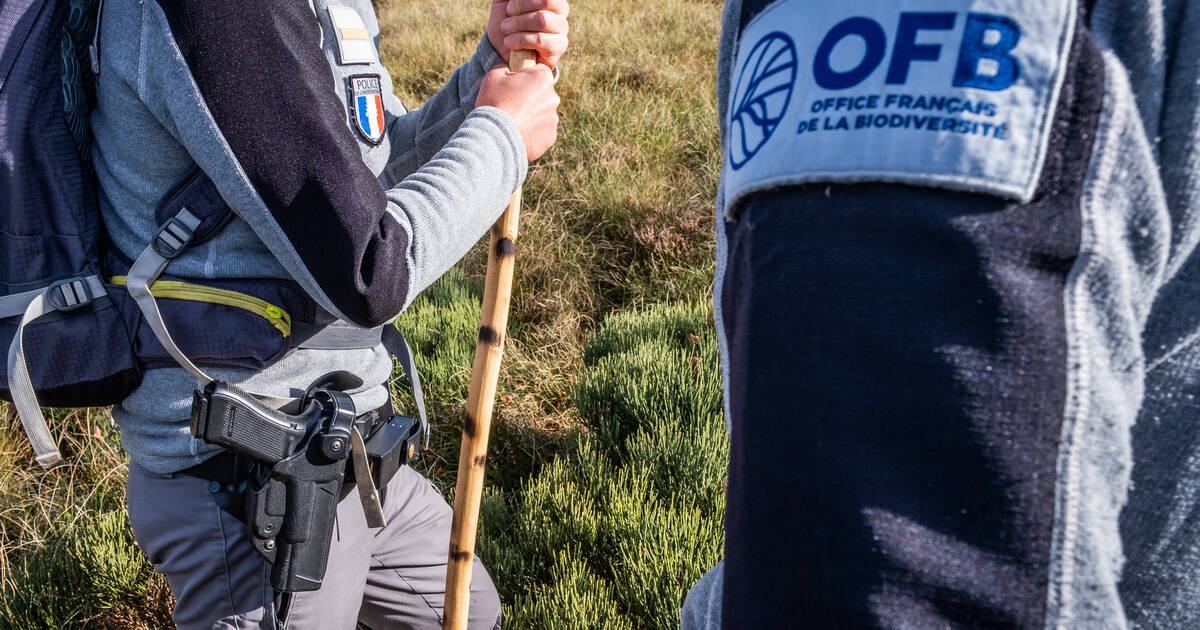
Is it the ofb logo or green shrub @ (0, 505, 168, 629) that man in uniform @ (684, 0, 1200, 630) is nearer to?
the ofb logo

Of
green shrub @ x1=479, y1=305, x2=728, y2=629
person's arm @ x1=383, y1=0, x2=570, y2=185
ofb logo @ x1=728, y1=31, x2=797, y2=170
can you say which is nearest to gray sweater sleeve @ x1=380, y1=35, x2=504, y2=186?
person's arm @ x1=383, y1=0, x2=570, y2=185

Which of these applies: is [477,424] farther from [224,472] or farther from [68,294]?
[68,294]

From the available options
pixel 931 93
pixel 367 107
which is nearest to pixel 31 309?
pixel 367 107

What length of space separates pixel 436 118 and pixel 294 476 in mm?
1037

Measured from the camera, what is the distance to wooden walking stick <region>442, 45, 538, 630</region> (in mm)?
1951

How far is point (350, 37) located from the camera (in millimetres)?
1475

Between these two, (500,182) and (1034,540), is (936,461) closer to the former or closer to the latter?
(1034,540)

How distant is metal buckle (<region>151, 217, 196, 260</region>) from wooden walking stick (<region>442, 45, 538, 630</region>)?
0.72 m

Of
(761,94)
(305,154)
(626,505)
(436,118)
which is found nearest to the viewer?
(761,94)

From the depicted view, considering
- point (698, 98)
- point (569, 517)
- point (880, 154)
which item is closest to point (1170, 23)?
point (880, 154)

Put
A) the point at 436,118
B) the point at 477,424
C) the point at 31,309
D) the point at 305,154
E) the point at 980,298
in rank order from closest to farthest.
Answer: the point at 980,298, the point at 305,154, the point at 31,309, the point at 477,424, the point at 436,118

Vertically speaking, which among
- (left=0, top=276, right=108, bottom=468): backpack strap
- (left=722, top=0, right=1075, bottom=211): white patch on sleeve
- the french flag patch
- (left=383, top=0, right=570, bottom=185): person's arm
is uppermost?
(left=383, top=0, right=570, bottom=185): person's arm

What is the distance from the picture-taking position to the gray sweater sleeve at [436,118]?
2.05 meters

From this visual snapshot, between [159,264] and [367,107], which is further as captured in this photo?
[367,107]
